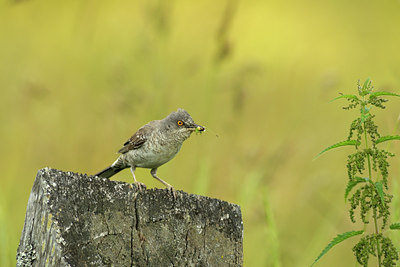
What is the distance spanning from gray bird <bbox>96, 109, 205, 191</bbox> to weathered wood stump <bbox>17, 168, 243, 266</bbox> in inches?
72.0

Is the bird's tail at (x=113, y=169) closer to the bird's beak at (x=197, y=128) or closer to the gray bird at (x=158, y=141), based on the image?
the gray bird at (x=158, y=141)

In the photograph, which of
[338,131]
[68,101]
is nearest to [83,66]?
[68,101]

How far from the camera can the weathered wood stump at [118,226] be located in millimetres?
2457

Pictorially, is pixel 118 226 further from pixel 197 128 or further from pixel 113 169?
pixel 113 169

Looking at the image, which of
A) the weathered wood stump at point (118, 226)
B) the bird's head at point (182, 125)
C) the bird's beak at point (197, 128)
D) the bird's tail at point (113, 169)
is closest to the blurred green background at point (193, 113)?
the bird's beak at point (197, 128)

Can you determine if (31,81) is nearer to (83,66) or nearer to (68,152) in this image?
(68,152)

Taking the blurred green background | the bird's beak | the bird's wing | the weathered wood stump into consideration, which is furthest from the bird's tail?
the weathered wood stump

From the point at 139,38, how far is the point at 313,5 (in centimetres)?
975

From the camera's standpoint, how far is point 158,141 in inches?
188

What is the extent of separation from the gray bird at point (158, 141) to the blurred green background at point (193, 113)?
0.33 meters

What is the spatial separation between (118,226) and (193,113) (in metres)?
5.39

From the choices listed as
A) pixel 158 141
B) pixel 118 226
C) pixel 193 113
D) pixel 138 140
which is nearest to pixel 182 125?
pixel 158 141

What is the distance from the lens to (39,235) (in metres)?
2.52

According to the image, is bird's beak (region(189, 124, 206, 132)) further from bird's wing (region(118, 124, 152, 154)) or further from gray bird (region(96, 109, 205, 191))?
bird's wing (region(118, 124, 152, 154))
